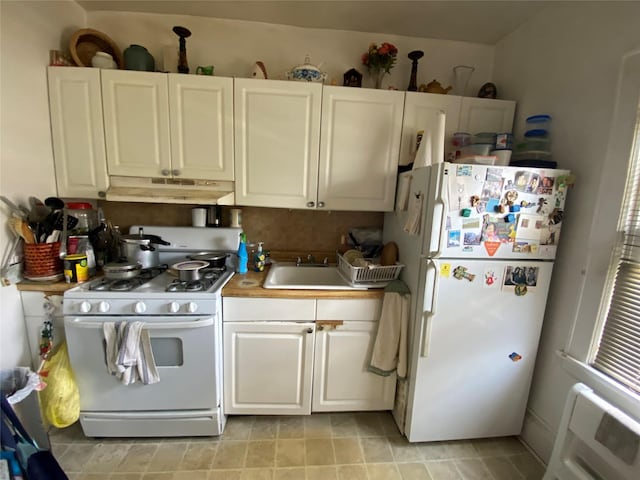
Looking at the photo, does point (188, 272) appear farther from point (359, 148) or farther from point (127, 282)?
point (359, 148)

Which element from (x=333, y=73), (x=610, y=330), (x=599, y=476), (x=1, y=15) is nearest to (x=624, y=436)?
(x=599, y=476)

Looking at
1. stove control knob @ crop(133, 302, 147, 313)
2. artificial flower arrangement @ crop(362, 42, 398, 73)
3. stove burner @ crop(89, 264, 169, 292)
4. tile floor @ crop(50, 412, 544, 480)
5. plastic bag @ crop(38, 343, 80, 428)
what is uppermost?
artificial flower arrangement @ crop(362, 42, 398, 73)

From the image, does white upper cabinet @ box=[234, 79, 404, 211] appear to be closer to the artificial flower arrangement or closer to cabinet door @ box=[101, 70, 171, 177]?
the artificial flower arrangement

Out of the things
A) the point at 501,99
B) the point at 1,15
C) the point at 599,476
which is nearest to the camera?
the point at 599,476

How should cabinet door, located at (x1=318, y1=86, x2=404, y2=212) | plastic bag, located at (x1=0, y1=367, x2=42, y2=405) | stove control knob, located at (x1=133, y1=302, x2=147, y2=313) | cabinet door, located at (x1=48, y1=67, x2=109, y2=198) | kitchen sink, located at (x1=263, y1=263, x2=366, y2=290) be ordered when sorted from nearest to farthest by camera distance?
plastic bag, located at (x1=0, y1=367, x2=42, y2=405), stove control knob, located at (x1=133, y1=302, x2=147, y2=313), cabinet door, located at (x1=48, y1=67, x2=109, y2=198), cabinet door, located at (x1=318, y1=86, x2=404, y2=212), kitchen sink, located at (x1=263, y1=263, x2=366, y2=290)

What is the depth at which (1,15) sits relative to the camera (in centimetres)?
138

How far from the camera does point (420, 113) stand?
1840 millimetres

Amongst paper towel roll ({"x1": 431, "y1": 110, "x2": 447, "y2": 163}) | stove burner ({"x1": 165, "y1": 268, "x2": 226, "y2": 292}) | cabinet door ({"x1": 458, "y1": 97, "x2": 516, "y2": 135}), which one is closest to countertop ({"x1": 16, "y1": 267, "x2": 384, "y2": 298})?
stove burner ({"x1": 165, "y1": 268, "x2": 226, "y2": 292})

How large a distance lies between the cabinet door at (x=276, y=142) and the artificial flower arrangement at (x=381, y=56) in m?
0.46

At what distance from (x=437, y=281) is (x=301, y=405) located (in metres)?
1.14

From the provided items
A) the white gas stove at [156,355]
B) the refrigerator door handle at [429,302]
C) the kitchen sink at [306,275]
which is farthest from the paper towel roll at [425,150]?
the white gas stove at [156,355]

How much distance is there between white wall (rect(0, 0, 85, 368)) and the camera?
1438mm

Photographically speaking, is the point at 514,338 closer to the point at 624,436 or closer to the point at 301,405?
the point at 624,436

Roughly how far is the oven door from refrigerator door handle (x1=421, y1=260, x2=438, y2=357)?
45.2 inches
